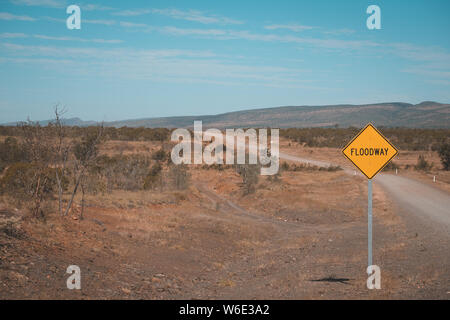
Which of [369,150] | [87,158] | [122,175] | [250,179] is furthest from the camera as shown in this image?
[250,179]

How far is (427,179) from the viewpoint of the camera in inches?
1179

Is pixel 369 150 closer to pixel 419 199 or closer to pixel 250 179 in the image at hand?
pixel 419 199

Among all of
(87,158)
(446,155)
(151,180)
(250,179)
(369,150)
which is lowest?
(250,179)

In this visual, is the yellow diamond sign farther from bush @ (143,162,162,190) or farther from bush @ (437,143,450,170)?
bush @ (437,143,450,170)

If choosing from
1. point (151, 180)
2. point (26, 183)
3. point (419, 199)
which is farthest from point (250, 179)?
point (26, 183)

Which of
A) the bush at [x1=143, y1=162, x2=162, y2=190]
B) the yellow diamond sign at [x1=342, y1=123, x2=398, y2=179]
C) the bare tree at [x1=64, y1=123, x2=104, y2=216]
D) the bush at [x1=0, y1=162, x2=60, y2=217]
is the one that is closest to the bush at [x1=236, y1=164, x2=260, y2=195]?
the bush at [x1=143, y1=162, x2=162, y2=190]

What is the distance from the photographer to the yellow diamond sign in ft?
28.8

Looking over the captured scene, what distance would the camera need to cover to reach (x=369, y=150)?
889cm

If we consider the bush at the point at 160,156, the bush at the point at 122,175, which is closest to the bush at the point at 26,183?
the bush at the point at 122,175

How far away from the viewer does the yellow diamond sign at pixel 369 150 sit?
345 inches

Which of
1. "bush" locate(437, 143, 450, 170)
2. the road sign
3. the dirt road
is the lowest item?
the dirt road

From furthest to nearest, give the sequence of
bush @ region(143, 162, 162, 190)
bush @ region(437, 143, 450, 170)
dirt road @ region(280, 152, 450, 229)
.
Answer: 1. bush @ region(437, 143, 450, 170)
2. bush @ region(143, 162, 162, 190)
3. dirt road @ region(280, 152, 450, 229)

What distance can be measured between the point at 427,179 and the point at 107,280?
88.6 ft

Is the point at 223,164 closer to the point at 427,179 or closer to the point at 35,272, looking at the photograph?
the point at 427,179
